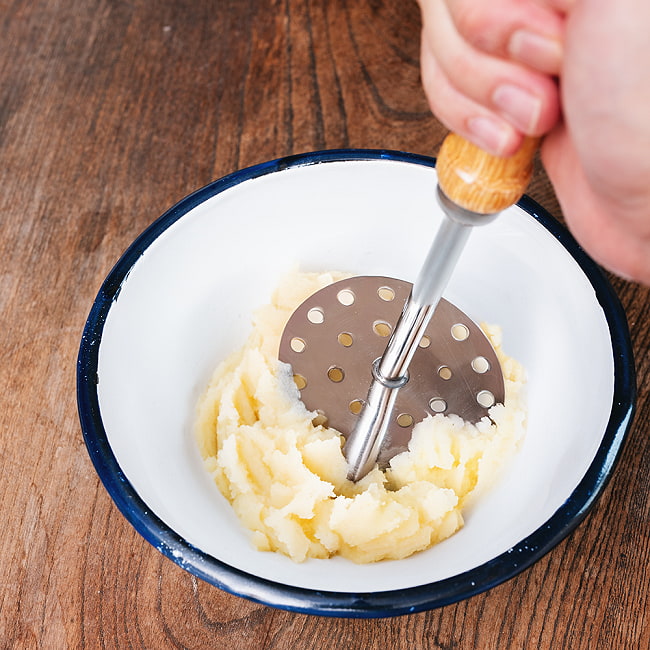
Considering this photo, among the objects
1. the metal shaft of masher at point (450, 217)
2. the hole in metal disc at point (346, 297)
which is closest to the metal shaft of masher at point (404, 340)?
the metal shaft of masher at point (450, 217)

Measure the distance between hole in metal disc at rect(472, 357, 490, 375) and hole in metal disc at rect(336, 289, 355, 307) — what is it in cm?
16

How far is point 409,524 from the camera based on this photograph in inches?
25.8

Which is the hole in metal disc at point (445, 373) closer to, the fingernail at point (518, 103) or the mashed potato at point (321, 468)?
the mashed potato at point (321, 468)

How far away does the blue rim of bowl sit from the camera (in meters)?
0.55

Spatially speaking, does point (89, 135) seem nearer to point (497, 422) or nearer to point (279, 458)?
point (279, 458)

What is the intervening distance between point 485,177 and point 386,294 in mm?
367

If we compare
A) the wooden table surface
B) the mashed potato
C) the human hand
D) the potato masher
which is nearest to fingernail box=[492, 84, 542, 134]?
the human hand

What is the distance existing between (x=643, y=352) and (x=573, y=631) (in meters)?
0.34

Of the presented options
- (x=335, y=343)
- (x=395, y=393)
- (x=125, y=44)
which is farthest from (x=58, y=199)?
(x=395, y=393)

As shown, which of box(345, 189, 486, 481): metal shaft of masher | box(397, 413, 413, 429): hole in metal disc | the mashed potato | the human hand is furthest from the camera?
box(397, 413, 413, 429): hole in metal disc

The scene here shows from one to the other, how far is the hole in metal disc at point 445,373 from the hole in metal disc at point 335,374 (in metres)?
0.11

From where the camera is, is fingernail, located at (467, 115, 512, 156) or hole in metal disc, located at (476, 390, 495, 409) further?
hole in metal disc, located at (476, 390, 495, 409)

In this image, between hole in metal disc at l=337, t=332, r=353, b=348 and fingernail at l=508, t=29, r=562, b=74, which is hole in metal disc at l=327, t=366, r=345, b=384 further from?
fingernail at l=508, t=29, r=562, b=74

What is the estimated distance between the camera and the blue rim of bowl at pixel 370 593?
0.55m
